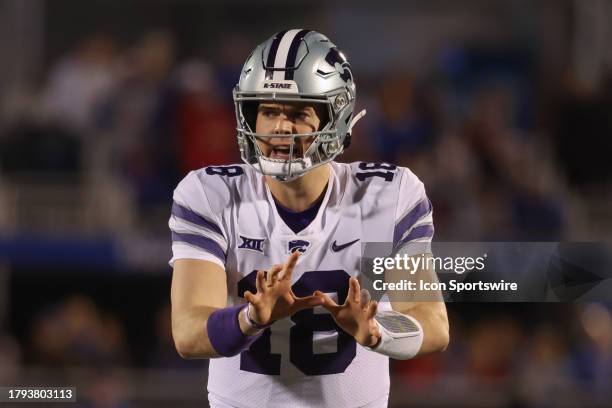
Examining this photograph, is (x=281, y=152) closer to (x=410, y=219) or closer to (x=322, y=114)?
(x=322, y=114)

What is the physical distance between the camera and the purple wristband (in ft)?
11.2

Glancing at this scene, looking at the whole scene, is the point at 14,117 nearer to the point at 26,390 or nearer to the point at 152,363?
the point at 152,363

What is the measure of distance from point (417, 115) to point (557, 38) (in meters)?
1.94

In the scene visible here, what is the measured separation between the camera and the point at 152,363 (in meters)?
7.95

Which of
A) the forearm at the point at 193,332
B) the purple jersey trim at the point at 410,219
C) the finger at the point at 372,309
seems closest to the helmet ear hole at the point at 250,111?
the purple jersey trim at the point at 410,219

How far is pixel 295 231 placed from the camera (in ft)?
12.6

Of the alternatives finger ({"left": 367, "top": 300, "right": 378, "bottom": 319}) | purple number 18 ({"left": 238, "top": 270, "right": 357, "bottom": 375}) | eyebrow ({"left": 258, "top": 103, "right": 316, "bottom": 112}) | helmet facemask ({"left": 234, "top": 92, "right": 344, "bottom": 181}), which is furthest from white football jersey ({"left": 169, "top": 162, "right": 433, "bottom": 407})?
finger ({"left": 367, "top": 300, "right": 378, "bottom": 319})

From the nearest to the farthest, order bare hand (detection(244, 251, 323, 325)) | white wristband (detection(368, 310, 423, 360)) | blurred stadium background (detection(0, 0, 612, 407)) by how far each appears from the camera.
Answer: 1. bare hand (detection(244, 251, 323, 325))
2. white wristband (detection(368, 310, 423, 360))
3. blurred stadium background (detection(0, 0, 612, 407))

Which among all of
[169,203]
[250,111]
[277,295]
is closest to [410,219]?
[250,111]

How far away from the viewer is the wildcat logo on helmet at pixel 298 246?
3.81 m

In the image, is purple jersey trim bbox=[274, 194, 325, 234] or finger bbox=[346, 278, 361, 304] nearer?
finger bbox=[346, 278, 361, 304]

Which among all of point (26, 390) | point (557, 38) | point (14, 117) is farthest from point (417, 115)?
point (26, 390)

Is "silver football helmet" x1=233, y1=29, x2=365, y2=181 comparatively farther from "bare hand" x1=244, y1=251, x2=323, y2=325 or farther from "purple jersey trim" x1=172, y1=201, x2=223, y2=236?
"bare hand" x1=244, y1=251, x2=323, y2=325

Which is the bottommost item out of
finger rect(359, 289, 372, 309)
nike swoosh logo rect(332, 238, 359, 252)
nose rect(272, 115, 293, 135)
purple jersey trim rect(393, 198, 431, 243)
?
finger rect(359, 289, 372, 309)
